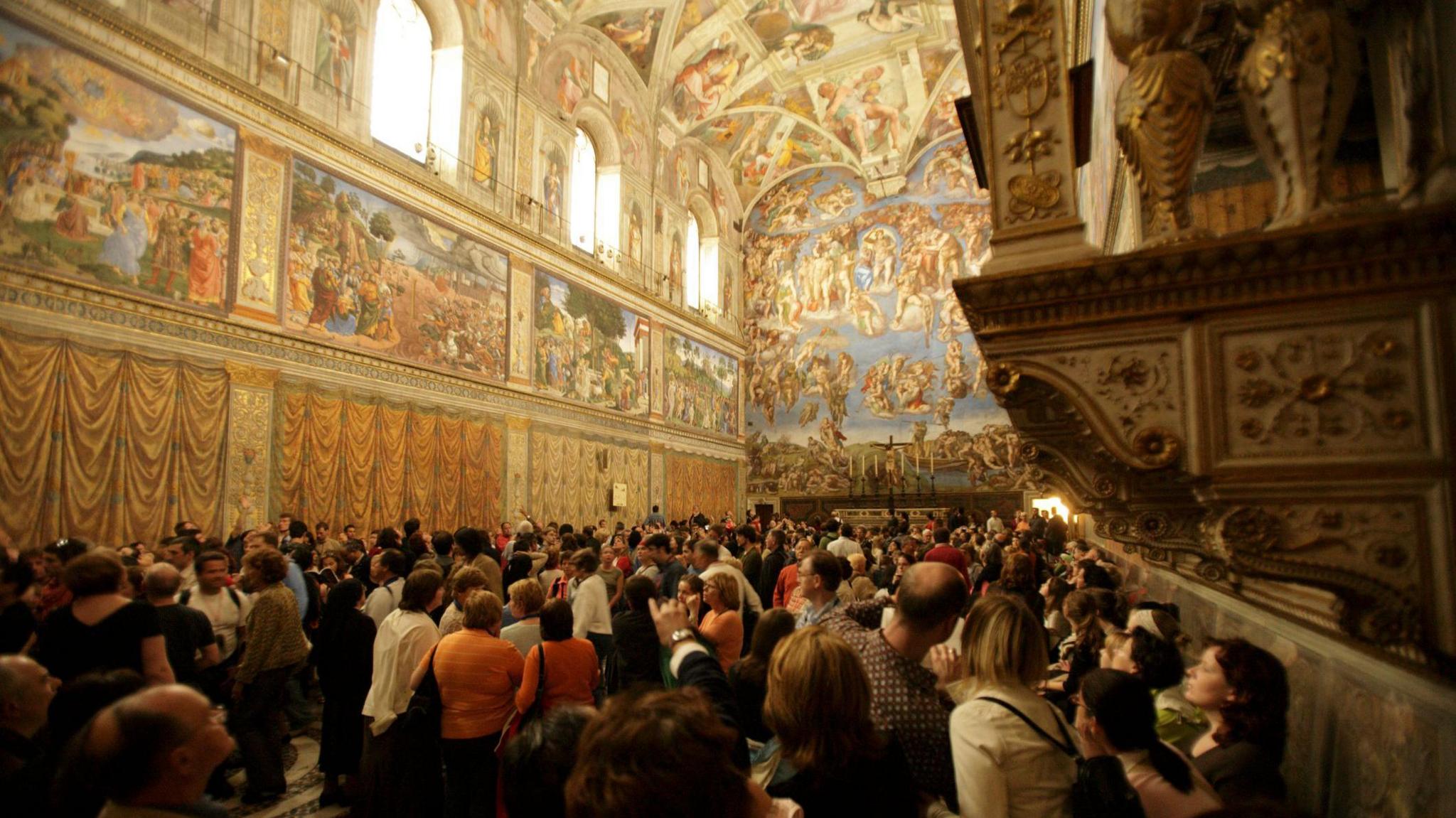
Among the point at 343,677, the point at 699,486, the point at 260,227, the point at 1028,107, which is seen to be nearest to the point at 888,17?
the point at 699,486

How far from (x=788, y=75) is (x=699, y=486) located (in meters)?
13.4

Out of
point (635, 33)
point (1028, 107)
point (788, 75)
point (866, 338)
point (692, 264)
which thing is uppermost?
point (788, 75)

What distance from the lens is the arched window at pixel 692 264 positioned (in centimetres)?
2425

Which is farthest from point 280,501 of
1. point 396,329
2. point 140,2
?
point 140,2

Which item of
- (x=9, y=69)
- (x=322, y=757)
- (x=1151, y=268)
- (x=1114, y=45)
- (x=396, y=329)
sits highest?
(x=9, y=69)

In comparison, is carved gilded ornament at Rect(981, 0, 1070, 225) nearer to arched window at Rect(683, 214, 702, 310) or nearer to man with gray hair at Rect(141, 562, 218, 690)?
man with gray hair at Rect(141, 562, 218, 690)

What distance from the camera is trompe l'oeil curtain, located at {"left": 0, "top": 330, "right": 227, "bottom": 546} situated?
8336mm

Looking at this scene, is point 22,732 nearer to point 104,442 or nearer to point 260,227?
point 104,442

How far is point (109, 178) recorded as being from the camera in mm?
9250

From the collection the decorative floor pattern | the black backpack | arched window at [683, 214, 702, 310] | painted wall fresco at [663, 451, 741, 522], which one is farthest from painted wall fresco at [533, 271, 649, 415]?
the black backpack

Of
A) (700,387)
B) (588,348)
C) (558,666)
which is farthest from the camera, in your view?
(700,387)

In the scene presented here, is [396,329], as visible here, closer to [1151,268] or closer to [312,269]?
[312,269]

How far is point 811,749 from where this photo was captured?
75.4 inches

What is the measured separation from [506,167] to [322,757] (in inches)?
528
